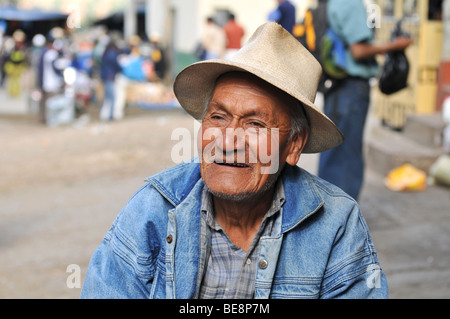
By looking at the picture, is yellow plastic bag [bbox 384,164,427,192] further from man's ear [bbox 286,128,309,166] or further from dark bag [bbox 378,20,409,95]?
man's ear [bbox 286,128,309,166]

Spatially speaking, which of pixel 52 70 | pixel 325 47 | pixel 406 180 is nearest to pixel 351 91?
pixel 325 47

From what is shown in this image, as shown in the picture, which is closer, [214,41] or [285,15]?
[285,15]

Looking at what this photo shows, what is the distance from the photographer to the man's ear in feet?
7.30

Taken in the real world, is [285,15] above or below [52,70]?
above

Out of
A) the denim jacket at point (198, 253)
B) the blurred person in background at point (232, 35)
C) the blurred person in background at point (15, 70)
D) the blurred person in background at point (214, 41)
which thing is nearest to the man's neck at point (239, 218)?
the denim jacket at point (198, 253)

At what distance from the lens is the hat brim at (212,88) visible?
6.47ft

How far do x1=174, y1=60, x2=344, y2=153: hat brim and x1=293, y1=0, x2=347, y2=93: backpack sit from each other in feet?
7.26

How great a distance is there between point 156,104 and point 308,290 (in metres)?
15.1

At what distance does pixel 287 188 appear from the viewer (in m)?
2.17

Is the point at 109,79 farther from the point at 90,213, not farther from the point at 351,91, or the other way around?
the point at 351,91

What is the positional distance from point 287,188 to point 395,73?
2.81m

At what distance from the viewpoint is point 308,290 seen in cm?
200

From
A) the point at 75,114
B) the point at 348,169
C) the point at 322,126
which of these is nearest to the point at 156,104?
the point at 75,114

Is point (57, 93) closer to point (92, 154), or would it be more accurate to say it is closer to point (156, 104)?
point (156, 104)
